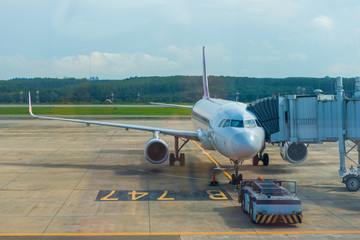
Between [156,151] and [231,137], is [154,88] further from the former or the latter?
[231,137]

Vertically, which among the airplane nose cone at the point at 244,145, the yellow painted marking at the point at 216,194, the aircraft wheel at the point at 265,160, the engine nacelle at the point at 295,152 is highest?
the airplane nose cone at the point at 244,145

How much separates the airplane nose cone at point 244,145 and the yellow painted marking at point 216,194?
201cm

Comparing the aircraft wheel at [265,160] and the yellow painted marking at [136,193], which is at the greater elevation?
the aircraft wheel at [265,160]

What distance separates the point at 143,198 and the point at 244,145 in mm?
5391

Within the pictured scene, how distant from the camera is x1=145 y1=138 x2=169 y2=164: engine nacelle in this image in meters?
26.8

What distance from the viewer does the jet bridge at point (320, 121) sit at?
22719 mm

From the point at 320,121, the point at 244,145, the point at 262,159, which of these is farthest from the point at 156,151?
the point at 320,121

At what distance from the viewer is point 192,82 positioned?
159625 mm

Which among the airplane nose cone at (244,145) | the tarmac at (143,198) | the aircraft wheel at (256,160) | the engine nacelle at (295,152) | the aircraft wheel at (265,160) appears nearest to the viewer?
the tarmac at (143,198)

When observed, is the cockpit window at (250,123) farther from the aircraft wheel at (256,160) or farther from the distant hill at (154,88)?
the distant hill at (154,88)

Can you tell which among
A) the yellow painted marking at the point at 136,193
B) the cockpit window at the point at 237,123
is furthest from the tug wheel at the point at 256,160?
the yellow painted marking at the point at 136,193

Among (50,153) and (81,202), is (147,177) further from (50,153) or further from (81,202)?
(50,153)

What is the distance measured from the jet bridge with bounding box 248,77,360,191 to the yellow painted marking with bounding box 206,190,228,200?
15.3ft

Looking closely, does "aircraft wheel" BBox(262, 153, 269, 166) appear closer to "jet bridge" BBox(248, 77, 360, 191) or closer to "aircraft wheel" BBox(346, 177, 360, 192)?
"jet bridge" BBox(248, 77, 360, 191)
